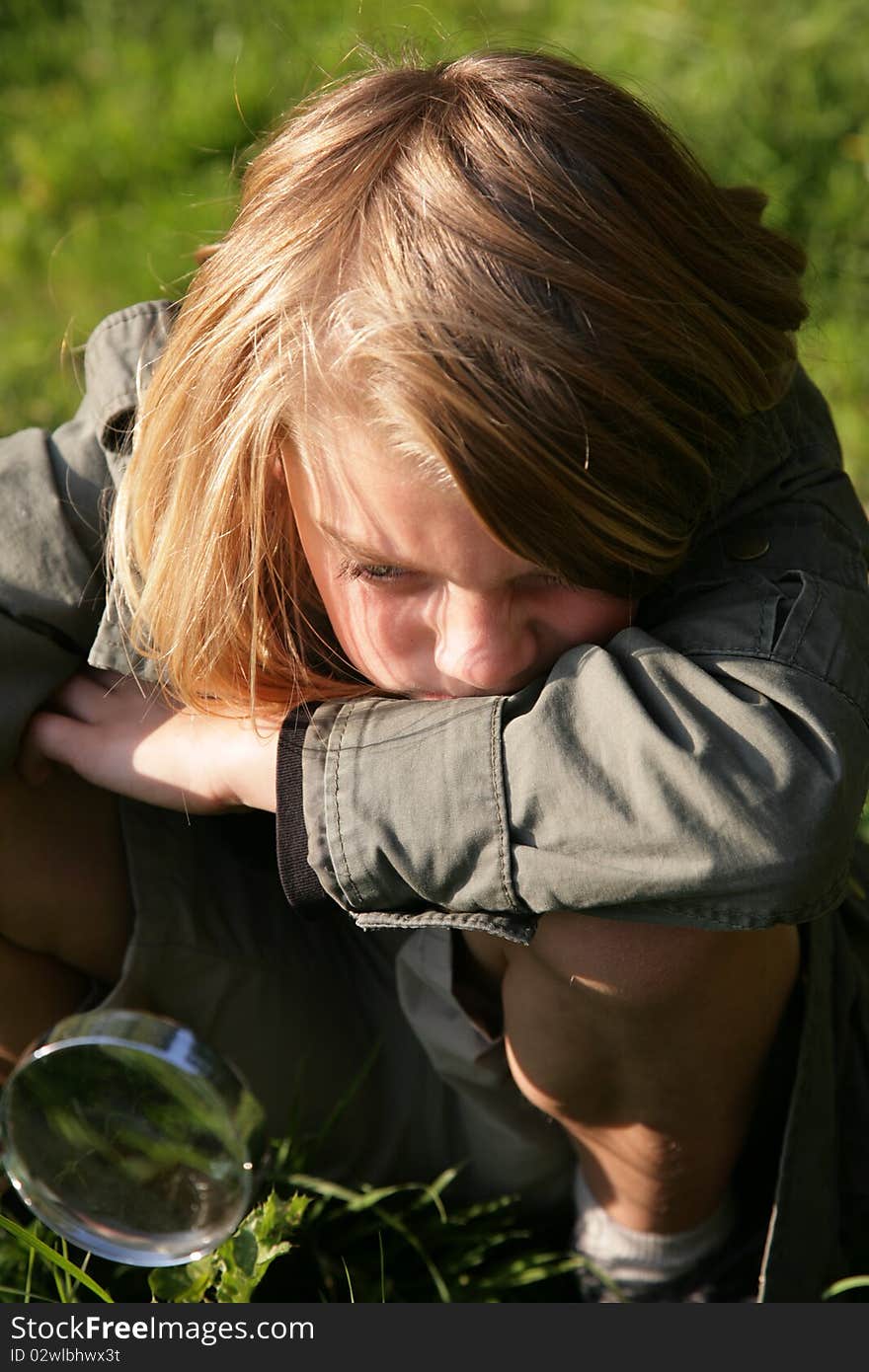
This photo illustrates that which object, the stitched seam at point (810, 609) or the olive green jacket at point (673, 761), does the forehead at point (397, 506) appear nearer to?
the olive green jacket at point (673, 761)

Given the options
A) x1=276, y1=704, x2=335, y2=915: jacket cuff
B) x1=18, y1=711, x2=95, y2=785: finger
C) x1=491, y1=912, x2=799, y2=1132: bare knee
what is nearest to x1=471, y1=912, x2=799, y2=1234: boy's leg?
x1=491, y1=912, x2=799, y2=1132: bare knee

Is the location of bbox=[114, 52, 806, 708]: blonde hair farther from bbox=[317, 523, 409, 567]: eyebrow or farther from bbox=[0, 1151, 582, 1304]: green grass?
bbox=[0, 1151, 582, 1304]: green grass

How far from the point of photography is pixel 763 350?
Result: 1.48 meters

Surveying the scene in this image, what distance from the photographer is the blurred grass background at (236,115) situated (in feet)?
9.49

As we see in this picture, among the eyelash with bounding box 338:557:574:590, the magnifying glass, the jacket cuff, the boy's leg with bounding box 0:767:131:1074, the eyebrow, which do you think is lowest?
the magnifying glass

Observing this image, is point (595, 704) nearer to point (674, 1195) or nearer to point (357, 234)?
point (357, 234)

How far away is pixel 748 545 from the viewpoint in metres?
1.47

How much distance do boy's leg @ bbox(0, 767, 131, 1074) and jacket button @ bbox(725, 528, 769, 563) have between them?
0.79 metres

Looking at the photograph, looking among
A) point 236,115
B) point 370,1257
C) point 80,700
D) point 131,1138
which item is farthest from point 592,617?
point 236,115

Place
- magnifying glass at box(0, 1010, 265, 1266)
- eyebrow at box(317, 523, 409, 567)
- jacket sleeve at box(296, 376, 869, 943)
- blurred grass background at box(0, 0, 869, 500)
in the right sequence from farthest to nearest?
blurred grass background at box(0, 0, 869, 500) → magnifying glass at box(0, 1010, 265, 1266) → eyebrow at box(317, 523, 409, 567) → jacket sleeve at box(296, 376, 869, 943)

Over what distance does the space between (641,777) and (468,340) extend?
41 centimetres

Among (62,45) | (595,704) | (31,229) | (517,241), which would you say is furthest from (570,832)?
(62,45)

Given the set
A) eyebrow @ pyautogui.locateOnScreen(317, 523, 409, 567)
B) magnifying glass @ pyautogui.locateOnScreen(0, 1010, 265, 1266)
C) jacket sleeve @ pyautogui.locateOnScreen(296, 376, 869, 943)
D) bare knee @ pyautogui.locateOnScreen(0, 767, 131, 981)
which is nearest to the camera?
jacket sleeve @ pyautogui.locateOnScreen(296, 376, 869, 943)

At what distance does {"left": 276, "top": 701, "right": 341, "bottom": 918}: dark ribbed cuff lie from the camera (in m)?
1.42
